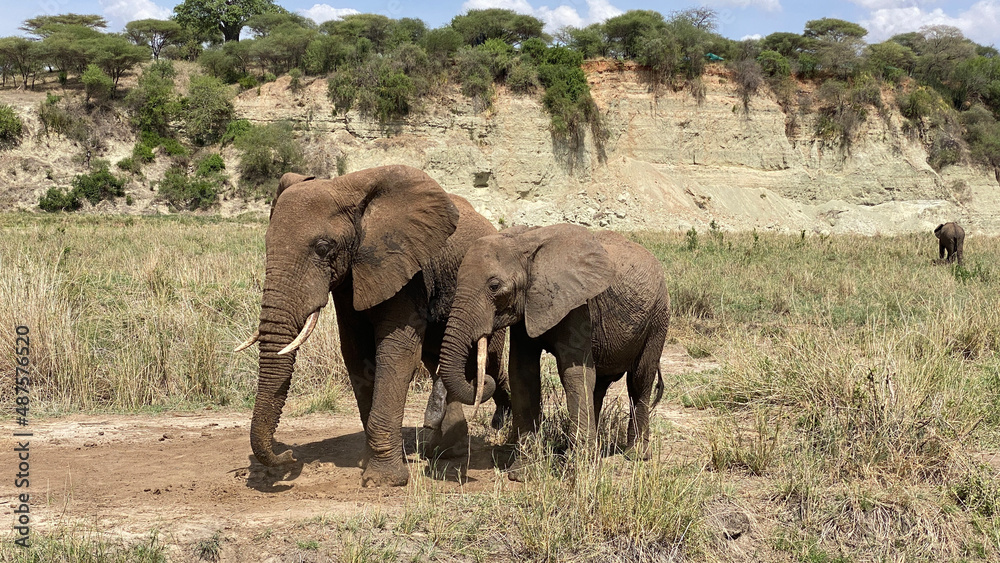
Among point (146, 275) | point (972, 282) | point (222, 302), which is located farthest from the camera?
point (972, 282)

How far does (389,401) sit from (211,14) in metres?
52.1

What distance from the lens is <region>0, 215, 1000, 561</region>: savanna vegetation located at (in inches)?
183

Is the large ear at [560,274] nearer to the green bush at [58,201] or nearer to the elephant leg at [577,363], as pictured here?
the elephant leg at [577,363]

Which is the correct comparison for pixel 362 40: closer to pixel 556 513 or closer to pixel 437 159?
pixel 437 159

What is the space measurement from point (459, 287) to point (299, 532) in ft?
5.75

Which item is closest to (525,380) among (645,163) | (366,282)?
(366,282)

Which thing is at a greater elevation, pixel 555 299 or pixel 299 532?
pixel 555 299

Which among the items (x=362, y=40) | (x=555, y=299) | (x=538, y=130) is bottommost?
(x=555, y=299)

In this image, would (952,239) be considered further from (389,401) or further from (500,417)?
(389,401)

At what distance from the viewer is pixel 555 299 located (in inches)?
204

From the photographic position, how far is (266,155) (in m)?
38.1

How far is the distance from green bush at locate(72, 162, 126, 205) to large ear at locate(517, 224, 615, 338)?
1435 inches

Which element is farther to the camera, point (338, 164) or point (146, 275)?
point (338, 164)

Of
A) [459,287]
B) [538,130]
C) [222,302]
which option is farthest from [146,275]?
[538,130]
